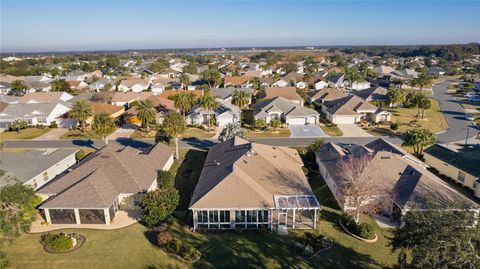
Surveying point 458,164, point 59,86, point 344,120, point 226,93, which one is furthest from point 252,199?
point 59,86

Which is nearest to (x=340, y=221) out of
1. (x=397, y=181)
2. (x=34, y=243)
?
(x=397, y=181)

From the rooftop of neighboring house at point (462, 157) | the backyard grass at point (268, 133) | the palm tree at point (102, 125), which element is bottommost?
the backyard grass at point (268, 133)

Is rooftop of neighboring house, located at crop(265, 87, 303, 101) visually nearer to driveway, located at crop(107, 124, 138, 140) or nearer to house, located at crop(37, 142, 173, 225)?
driveway, located at crop(107, 124, 138, 140)

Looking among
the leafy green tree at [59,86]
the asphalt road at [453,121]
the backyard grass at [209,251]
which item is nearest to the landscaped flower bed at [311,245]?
the backyard grass at [209,251]

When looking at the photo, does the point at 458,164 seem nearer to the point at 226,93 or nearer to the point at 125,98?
the point at 226,93

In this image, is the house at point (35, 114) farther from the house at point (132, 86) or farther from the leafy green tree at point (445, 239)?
the leafy green tree at point (445, 239)

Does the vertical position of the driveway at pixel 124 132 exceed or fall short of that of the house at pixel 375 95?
it falls short

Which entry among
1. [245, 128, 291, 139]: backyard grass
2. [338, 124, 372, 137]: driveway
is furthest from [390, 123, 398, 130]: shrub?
[245, 128, 291, 139]: backyard grass
